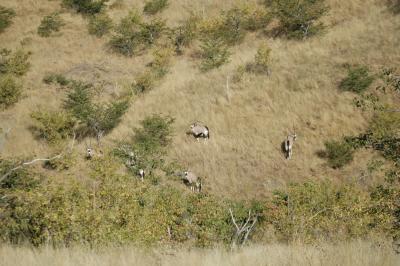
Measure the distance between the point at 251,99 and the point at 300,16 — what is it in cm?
1158

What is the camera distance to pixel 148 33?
40.7 metres

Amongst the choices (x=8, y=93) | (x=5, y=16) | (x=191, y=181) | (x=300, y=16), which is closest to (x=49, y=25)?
(x=5, y=16)

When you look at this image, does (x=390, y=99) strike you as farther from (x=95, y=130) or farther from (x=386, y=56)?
(x=95, y=130)

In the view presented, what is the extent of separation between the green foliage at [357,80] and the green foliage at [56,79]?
20907 mm

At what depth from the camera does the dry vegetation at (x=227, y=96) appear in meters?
23.1

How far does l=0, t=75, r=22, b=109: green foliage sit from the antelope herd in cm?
1046

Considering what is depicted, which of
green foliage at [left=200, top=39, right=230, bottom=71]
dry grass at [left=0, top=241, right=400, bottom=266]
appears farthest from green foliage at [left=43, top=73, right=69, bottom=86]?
dry grass at [left=0, top=241, right=400, bottom=266]

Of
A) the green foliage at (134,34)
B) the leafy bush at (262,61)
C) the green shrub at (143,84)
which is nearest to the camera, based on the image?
the leafy bush at (262,61)

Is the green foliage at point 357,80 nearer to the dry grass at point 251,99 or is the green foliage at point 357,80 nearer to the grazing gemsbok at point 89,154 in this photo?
the dry grass at point 251,99

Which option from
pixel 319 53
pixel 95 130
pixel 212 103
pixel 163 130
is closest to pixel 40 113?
pixel 95 130

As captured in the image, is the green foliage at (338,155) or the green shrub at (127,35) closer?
the green foliage at (338,155)

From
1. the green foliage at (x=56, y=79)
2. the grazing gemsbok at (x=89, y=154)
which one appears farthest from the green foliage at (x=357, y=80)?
the green foliage at (x=56, y=79)

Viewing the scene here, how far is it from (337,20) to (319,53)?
6.42m

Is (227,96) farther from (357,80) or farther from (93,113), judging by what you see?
(93,113)
